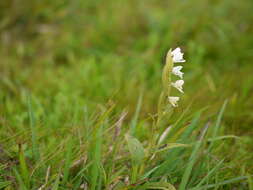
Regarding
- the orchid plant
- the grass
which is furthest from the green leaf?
the orchid plant

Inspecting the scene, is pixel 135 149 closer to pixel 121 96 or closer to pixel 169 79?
pixel 169 79

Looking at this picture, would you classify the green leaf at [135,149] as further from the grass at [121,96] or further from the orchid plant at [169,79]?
the orchid plant at [169,79]

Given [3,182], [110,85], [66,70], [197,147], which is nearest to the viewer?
[3,182]

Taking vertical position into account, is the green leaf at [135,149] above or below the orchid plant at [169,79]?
below

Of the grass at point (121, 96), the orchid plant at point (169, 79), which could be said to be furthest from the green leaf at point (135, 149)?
the orchid plant at point (169, 79)

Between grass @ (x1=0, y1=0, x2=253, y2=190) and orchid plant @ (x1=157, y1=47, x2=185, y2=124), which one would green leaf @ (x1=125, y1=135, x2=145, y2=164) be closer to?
grass @ (x1=0, y1=0, x2=253, y2=190)

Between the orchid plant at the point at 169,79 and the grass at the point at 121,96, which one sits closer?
the orchid plant at the point at 169,79

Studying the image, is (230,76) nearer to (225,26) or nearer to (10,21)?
(225,26)

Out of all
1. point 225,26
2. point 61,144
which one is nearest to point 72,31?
point 225,26

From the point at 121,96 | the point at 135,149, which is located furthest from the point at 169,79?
the point at 121,96
